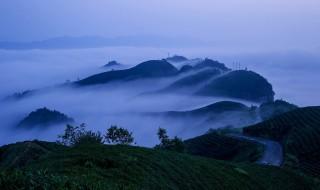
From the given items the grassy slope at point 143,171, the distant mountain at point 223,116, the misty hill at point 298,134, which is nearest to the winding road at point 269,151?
the misty hill at point 298,134

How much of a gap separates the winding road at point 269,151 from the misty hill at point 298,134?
130 cm

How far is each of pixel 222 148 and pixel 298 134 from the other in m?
16.0

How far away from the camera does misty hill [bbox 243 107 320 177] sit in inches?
2815

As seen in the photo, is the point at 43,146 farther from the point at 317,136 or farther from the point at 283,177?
the point at 317,136

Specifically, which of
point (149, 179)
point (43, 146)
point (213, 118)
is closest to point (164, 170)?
point (149, 179)

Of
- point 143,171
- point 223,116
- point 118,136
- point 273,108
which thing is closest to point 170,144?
point 118,136

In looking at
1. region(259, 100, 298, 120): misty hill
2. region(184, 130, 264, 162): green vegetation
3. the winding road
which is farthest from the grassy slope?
region(259, 100, 298, 120): misty hill

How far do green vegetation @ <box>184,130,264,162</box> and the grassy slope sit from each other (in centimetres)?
3142

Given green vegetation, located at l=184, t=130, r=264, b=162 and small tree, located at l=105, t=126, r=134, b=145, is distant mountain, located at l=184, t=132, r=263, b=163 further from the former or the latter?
small tree, located at l=105, t=126, r=134, b=145

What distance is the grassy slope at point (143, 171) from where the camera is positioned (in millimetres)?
27484

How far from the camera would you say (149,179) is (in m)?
30.8

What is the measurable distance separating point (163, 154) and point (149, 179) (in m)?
9.95

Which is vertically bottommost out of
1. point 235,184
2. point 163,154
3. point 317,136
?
point 235,184

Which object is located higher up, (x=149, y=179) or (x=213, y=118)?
(x=213, y=118)
